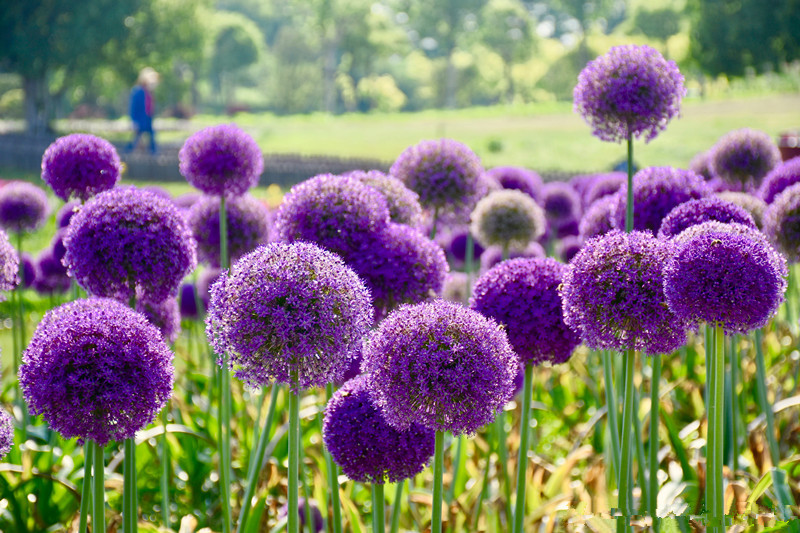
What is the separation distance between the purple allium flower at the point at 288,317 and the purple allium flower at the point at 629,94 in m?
1.84

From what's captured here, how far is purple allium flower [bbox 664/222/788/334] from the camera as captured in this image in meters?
2.23

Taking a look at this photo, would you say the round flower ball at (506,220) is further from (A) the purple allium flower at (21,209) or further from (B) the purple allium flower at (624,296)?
(A) the purple allium flower at (21,209)

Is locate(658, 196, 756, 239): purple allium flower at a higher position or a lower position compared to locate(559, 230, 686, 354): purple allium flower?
higher

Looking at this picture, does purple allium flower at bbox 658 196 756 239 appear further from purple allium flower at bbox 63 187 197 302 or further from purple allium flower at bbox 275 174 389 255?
purple allium flower at bbox 63 187 197 302

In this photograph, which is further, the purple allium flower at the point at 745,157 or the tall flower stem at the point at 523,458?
the purple allium flower at the point at 745,157

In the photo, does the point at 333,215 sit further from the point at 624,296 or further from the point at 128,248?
the point at 624,296

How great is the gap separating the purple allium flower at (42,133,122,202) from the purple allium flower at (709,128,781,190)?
4.01m

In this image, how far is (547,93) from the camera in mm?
76000

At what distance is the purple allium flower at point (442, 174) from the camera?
4371 mm

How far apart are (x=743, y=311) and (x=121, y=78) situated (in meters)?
45.4

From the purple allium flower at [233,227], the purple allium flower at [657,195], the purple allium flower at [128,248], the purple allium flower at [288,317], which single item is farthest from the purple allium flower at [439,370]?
the purple allium flower at [233,227]

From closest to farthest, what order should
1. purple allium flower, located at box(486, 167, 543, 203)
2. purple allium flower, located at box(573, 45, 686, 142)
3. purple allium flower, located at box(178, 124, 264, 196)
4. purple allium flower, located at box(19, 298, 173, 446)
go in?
1. purple allium flower, located at box(19, 298, 173, 446)
2. purple allium flower, located at box(573, 45, 686, 142)
3. purple allium flower, located at box(178, 124, 264, 196)
4. purple allium flower, located at box(486, 167, 543, 203)

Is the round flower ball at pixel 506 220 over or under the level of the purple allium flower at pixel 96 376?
over

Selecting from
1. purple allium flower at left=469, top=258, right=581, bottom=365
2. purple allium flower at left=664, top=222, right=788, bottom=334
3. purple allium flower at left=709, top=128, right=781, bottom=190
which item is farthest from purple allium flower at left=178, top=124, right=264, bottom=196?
purple allium flower at left=709, top=128, right=781, bottom=190
